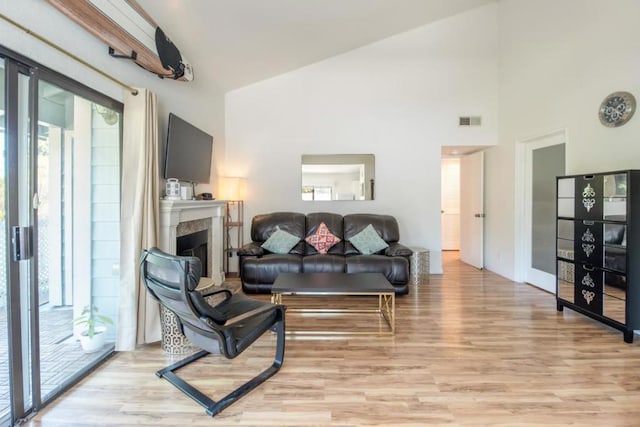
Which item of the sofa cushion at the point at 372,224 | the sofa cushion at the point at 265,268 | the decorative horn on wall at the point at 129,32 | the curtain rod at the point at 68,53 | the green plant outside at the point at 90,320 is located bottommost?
the green plant outside at the point at 90,320

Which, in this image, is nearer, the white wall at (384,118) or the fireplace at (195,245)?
the fireplace at (195,245)

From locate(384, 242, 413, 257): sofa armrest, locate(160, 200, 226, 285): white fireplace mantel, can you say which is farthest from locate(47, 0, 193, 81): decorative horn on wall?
locate(384, 242, 413, 257): sofa armrest

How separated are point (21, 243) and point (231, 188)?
10.1 ft

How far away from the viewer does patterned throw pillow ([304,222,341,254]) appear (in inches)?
168

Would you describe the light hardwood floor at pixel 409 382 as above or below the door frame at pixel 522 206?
below

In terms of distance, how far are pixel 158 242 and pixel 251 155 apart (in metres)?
2.59

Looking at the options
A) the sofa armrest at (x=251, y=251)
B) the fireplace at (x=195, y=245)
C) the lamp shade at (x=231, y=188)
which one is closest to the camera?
the fireplace at (x=195, y=245)

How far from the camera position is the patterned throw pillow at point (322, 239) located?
4.26 meters

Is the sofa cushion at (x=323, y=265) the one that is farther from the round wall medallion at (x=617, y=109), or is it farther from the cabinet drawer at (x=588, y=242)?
the round wall medallion at (x=617, y=109)

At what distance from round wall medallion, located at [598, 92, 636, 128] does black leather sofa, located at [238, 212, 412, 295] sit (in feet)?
7.65

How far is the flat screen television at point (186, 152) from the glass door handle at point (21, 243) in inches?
54.2

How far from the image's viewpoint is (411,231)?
15.9 feet

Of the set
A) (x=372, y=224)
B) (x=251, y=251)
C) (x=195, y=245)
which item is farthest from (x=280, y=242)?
(x=372, y=224)

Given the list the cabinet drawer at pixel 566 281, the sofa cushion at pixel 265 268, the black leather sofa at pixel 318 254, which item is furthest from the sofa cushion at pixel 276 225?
the cabinet drawer at pixel 566 281
